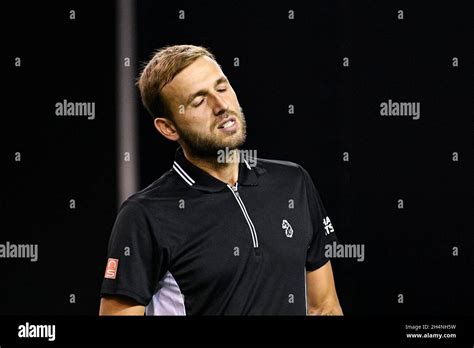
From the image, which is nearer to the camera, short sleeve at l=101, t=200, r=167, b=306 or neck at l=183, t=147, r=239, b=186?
short sleeve at l=101, t=200, r=167, b=306

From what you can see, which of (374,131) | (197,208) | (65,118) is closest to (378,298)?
(374,131)

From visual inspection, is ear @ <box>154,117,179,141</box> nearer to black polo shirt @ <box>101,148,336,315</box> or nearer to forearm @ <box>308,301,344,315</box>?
black polo shirt @ <box>101,148,336,315</box>

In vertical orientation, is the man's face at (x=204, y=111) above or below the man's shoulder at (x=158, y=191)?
above

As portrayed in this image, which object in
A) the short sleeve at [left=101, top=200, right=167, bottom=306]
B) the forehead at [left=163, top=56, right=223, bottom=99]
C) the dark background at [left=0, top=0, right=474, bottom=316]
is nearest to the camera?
the short sleeve at [left=101, top=200, right=167, bottom=306]

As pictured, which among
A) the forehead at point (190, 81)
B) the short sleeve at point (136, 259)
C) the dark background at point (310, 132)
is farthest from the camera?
the dark background at point (310, 132)

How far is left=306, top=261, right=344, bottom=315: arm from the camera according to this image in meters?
1.88

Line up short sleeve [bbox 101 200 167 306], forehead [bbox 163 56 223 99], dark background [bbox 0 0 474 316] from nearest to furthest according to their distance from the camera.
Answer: short sleeve [bbox 101 200 167 306] < forehead [bbox 163 56 223 99] < dark background [bbox 0 0 474 316]

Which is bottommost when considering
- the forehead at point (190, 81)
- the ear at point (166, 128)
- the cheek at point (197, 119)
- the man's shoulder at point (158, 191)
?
the man's shoulder at point (158, 191)

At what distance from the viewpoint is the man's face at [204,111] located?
1.80 m

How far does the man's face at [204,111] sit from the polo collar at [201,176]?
4 centimetres

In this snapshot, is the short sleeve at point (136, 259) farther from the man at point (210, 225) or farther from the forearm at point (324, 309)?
the forearm at point (324, 309)

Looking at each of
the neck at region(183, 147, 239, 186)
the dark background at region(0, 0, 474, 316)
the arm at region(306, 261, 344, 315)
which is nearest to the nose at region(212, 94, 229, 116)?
the neck at region(183, 147, 239, 186)

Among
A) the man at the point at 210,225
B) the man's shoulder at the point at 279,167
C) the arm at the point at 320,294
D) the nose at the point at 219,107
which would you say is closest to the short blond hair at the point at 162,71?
the man at the point at 210,225

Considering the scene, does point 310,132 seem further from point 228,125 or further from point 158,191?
point 158,191
